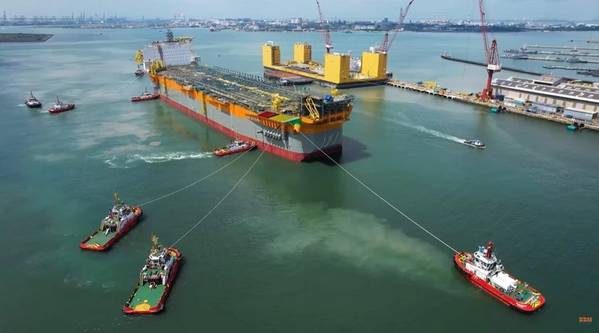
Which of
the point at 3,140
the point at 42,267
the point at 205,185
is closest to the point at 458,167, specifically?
the point at 205,185

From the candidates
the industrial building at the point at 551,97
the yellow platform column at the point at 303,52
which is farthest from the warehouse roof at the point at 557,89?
the yellow platform column at the point at 303,52

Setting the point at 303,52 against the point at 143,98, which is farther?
the point at 303,52

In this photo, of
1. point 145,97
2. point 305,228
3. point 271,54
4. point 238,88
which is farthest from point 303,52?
point 305,228

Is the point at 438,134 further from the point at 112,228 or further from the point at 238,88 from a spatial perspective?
the point at 112,228

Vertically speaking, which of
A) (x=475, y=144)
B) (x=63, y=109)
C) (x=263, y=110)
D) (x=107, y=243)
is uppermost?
(x=263, y=110)

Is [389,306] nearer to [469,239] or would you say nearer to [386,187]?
[469,239]

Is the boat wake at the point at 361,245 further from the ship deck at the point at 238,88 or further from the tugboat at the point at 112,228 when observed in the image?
the ship deck at the point at 238,88

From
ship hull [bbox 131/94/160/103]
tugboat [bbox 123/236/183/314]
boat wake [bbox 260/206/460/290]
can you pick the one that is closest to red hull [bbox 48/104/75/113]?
ship hull [bbox 131/94/160/103]

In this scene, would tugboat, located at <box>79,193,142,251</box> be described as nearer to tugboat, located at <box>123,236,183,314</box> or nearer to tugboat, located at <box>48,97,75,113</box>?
tugboat, located at <box>123,236,183,314</box>
